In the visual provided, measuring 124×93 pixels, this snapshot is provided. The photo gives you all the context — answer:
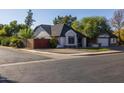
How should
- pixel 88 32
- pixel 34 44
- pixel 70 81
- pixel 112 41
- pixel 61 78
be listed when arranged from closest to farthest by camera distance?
1. pixel 70 81
2. pixel 61 78
3. pixel 34 44
4. pixel 88 32
5. pixel 112 41

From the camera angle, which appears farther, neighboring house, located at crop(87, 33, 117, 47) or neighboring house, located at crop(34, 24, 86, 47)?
neighboring house, located at crop(87, 33, 117, 47)

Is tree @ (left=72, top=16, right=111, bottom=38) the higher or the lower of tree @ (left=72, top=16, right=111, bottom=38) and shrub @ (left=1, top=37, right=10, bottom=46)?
the higher

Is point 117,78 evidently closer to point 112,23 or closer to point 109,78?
point 109,78

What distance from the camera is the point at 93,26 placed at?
52219 mm

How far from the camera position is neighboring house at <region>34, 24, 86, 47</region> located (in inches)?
1834

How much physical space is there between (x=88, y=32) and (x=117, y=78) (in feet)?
130

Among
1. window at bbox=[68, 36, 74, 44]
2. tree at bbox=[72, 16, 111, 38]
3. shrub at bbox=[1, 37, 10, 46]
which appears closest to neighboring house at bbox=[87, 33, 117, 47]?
tree at bbox=[72, 16, 111, 38]

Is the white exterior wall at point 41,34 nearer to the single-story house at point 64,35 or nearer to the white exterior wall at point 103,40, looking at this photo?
the single-story house at point 64,35

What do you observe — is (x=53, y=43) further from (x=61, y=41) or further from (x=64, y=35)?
(x=64, y=35)

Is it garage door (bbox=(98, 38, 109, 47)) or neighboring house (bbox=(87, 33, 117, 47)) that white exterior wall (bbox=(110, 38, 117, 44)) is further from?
garage door (bbox=(98, 38, 109, 47))

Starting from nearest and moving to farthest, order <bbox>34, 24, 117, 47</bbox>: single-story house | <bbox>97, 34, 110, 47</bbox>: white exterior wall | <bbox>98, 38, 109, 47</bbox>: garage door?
1. <bbox>34, 24, 117, 47</bbox>: single-story house
2. <bbox>97, 34, 110, 47</bbox>: white exterior wall
3. <bbox>98, 38, 109, 47</bbox>: garage door

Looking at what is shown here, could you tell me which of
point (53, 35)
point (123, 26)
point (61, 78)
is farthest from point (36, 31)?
point (61, 78)

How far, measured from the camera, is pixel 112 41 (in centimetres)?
5934

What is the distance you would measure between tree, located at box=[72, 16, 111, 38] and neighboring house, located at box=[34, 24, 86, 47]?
3.18 meters
